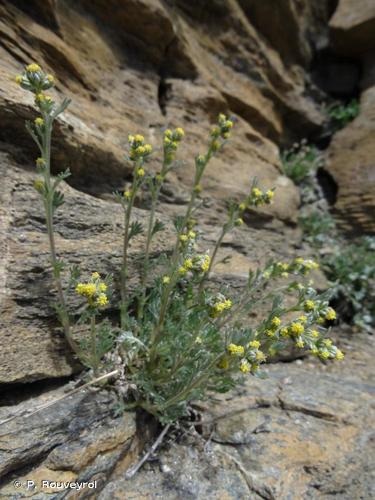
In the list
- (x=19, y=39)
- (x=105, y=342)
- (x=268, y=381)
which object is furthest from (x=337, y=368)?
(x=19, y=39)

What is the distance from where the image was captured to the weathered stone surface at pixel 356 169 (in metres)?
5.43

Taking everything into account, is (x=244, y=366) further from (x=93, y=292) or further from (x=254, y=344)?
(x=93, y=292)

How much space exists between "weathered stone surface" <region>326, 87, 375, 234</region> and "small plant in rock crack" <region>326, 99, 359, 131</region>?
194mm

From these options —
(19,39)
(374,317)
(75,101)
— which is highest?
(19,39)

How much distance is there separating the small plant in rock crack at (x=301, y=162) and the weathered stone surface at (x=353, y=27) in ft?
6.92

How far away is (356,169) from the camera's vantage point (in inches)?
224

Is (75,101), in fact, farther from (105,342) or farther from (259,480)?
(259,480)

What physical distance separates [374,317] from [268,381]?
2.33 metres

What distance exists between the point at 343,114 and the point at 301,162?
153 cm

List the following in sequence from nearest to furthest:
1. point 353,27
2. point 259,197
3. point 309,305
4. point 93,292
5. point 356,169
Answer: point 93,292
point 309,305
point 259,197
point 356,169
point 353,27

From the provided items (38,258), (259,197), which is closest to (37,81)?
(38,258)

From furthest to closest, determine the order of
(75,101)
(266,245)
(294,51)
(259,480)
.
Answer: (294,51) < (266,245) < (75,101) < (259,480)

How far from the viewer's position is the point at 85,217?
2.79 meters

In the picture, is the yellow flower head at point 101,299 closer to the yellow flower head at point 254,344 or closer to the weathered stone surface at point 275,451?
the yellow flower head at point 254,344
